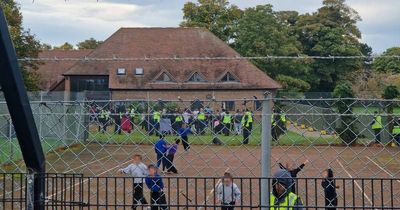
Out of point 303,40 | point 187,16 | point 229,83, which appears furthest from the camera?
point 303,40

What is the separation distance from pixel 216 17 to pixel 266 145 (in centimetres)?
4903

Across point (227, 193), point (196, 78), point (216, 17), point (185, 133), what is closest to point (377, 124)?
point (185, 133)

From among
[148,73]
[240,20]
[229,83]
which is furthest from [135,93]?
[240,20]

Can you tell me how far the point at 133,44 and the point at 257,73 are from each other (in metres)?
10.3

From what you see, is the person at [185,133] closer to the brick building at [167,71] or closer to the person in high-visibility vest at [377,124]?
the person in high-visibility vest at [377,124]

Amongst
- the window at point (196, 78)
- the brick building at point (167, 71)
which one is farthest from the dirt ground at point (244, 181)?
the brick building at point (167, 71)

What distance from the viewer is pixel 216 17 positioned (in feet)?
176

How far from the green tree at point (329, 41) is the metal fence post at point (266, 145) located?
31439 millimetres

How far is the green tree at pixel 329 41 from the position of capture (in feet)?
161

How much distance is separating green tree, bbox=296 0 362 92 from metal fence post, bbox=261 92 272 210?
103 ft

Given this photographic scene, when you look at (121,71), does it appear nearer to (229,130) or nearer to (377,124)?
(229,130)

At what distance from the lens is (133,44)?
46.4 metres

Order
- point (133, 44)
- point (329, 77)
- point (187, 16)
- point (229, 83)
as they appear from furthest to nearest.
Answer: point (187, 16), point (329, 77), point (133, 44), point (229, 83)

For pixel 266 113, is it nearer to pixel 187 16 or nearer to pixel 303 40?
pixel 187 16
